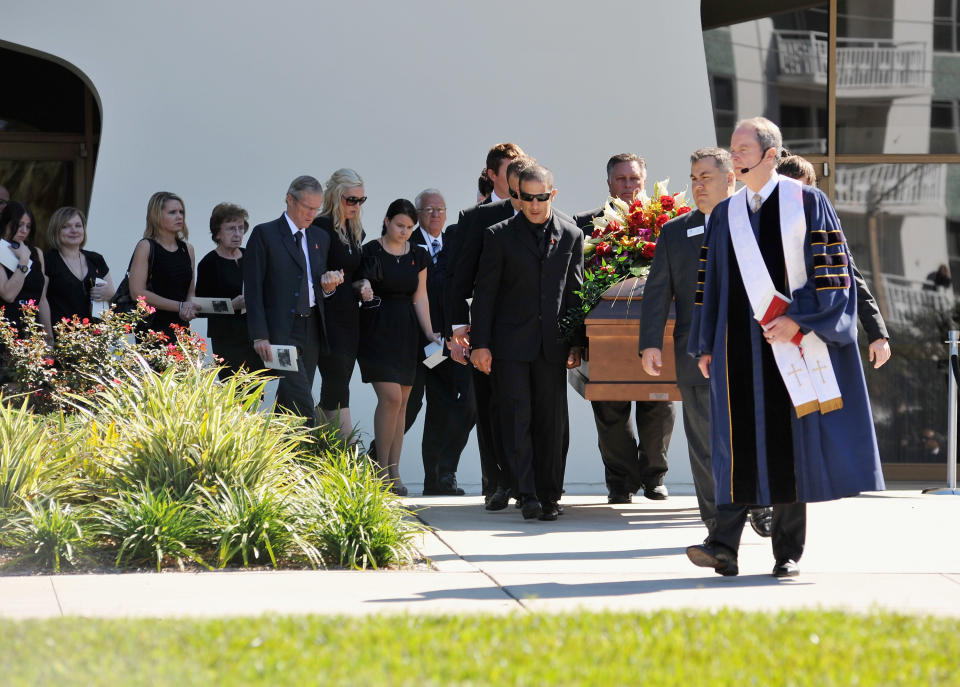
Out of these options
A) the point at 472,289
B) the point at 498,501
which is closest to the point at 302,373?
the point at 472,289

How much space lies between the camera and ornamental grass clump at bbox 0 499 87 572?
5605mm

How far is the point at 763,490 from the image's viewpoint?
5520 millimetres

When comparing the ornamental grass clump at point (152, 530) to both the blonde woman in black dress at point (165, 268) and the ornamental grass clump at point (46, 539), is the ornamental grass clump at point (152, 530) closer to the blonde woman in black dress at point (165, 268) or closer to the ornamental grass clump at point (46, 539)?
the ornamental grass clump at point (46, 539)

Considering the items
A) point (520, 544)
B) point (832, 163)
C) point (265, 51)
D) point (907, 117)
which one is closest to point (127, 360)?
point (520, 544)

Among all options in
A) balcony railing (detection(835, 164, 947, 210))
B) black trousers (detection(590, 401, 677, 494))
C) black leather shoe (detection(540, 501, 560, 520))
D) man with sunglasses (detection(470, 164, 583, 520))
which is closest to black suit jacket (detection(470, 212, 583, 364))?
man with sunglasses (detection(470, 164, 583, 520))

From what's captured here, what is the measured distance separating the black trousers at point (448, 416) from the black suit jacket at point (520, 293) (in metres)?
2.04

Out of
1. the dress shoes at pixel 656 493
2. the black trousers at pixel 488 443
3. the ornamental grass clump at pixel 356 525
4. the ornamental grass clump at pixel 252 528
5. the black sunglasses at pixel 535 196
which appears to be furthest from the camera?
the dress shoes at pixel 656 493

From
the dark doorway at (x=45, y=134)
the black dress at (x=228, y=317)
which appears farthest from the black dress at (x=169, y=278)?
the dark doorway at (x=45, y=134)

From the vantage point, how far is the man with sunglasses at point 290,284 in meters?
8.22

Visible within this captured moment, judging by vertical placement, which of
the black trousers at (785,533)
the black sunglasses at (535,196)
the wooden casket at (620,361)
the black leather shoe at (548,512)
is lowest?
the black leather shoe at (548,512)

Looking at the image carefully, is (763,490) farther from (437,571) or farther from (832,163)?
(832,163)

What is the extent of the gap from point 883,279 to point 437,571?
685 cm

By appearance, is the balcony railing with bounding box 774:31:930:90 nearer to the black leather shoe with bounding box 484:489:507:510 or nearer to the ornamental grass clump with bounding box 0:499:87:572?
the black leather shoe with bounding box 484:489:507:510

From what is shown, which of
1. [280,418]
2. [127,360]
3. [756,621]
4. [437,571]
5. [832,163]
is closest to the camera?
[756,621]
